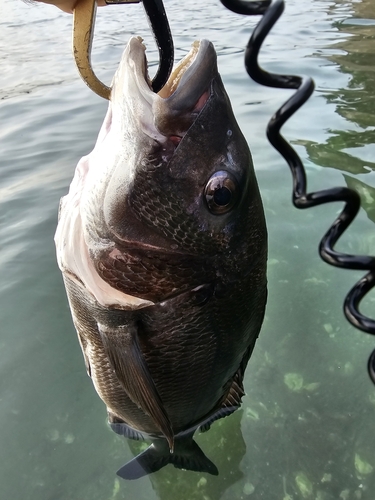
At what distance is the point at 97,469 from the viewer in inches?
103

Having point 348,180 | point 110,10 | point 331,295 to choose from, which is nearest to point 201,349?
point 331,295

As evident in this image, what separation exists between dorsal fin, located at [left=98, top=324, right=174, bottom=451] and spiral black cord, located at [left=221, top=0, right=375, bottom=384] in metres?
0.74

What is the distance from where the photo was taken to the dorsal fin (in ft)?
5.51

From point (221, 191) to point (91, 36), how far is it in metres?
0.69

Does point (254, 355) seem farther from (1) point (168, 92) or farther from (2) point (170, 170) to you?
(1) point (168, 92)

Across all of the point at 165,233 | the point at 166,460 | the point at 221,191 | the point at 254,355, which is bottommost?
the point at 254,355

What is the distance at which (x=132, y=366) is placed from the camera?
1679mm

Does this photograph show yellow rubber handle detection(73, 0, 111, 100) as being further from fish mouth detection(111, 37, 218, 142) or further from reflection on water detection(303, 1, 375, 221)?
reflection on water detection(303, 1, 375, 221)

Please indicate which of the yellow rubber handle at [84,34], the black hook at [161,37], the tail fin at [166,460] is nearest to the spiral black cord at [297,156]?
the black hook at [161,37]

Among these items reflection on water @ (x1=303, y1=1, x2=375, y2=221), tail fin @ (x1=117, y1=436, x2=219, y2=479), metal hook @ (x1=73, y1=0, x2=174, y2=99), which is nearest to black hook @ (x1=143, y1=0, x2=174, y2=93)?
metal hook @ (x1=73, y1=0, x2=174, y2=99)

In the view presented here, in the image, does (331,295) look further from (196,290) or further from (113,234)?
(113,234)

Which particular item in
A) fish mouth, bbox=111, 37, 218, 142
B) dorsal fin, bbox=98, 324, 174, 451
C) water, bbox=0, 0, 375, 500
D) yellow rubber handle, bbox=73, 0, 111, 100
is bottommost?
water, bbox=0, 0, 375, 500

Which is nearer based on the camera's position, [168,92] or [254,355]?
[168,92]

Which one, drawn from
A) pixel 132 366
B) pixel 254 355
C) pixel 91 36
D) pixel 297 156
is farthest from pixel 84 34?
pixel 254 355
